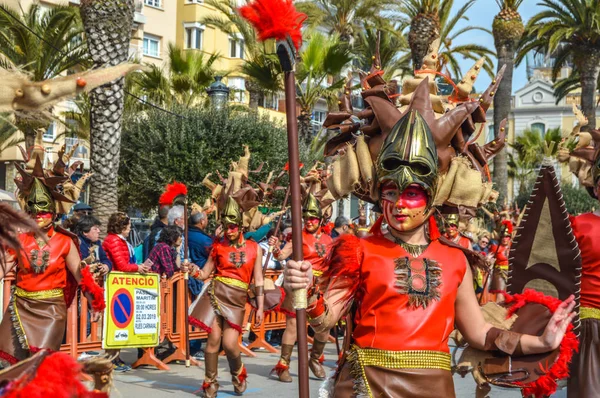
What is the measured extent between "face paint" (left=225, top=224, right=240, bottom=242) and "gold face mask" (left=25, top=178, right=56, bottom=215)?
2649 mm

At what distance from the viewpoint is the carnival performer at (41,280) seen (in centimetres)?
766

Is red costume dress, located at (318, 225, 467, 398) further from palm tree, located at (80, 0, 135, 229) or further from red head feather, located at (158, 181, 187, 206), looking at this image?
palm tree, located at (80, 0, 135, 229)

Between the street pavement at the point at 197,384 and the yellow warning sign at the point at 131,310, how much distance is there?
0.43m

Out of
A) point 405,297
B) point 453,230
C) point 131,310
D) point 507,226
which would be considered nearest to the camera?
point 405,297

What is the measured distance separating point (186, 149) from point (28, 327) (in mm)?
15145

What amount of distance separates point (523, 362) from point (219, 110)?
1879 cm

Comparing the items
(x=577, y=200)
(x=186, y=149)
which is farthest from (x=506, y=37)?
(x=577, y=200)

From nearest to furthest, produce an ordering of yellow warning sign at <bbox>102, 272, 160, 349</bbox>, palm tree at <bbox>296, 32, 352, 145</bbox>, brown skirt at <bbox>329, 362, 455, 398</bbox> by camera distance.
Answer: brown skirt at <bbox>329, 362, 455, 398</bbox>, yellow warning sign at <bbox>102, 272, 160, 349</bbox>, palm tree at <bbox>296, 32, 352, 145</bbox>

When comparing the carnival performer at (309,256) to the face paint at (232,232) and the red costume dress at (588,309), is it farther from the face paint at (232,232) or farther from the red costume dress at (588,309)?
the red costume dress at (588,309)

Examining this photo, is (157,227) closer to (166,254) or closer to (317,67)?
(166,254)

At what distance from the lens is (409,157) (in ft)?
16.0

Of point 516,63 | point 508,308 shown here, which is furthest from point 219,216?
point 516,63

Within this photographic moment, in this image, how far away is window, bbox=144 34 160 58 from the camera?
43938mm

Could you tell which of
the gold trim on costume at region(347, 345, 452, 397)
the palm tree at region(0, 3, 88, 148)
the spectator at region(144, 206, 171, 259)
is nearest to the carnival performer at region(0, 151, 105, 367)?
the gold trim on costume at region(347, 345, 452, 397)
